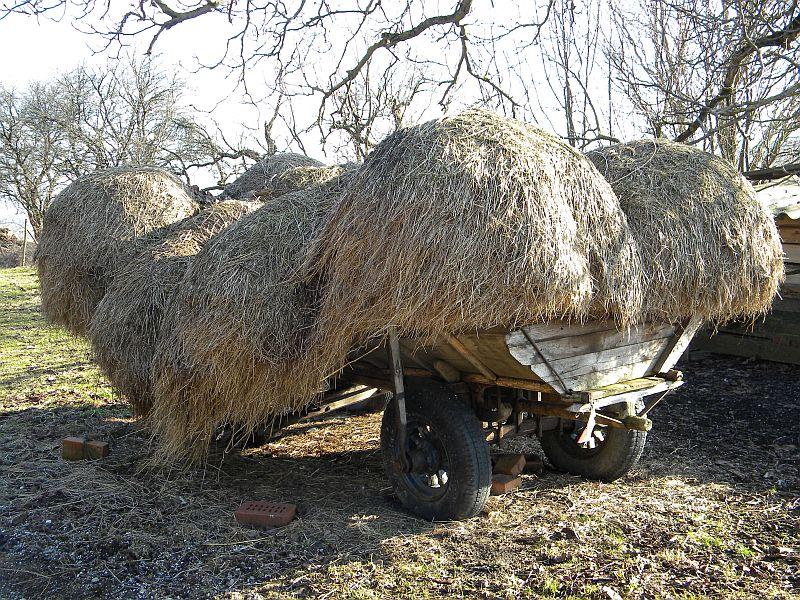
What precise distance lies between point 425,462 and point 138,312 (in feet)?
8.16

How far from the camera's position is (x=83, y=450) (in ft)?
19.3

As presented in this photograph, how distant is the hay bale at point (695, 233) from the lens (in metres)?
4.09

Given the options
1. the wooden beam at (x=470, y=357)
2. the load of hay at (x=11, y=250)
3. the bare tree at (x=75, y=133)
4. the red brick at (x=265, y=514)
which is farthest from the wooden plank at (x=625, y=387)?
the load of hay at (x=11, y=250)

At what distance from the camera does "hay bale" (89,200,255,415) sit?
5262 mm

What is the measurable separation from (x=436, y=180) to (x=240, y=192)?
4.03 metres

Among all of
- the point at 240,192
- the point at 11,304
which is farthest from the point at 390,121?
the point at 11,304

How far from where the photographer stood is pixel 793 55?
250 inches

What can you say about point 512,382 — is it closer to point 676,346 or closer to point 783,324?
point 676,346

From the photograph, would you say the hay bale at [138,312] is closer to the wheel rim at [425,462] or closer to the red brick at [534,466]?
the wheel rim at [425,462]

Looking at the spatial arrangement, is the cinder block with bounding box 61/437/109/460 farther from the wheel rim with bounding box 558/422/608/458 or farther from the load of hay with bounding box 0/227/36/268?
the load of hay with bounding box 0/227/36/268

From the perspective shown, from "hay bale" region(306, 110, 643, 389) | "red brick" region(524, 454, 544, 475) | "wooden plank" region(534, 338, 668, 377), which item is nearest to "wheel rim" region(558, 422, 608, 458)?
"red brick" region(524, 454, 544, 475)

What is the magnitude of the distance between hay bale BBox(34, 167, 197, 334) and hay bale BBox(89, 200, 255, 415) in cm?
36

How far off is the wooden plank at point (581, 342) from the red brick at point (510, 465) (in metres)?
1.32

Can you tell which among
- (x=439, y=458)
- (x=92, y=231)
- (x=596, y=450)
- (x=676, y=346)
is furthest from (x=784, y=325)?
(x=92, y=231)
